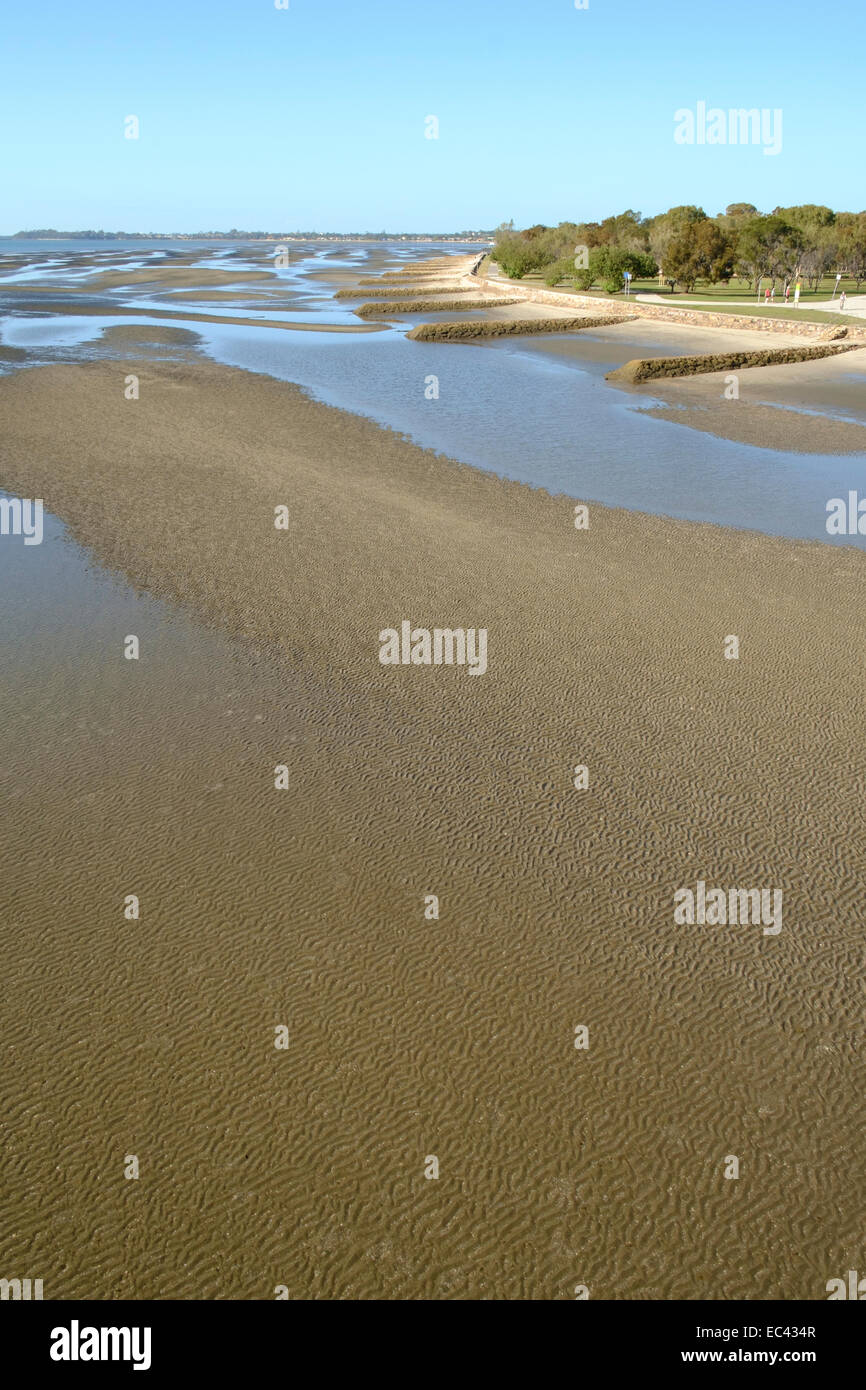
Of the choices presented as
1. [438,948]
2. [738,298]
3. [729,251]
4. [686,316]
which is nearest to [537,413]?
[438,948]

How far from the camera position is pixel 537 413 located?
95.6ft

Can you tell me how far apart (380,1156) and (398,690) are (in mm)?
6526

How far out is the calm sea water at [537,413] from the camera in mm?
20047

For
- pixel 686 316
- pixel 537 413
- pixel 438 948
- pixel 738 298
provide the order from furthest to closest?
pixel 738 298, pixel 686 316, pixel 537 413, pixel 438 948

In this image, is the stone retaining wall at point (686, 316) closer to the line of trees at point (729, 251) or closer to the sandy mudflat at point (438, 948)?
the line of trees at point (729, 251)

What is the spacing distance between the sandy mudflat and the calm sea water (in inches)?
231

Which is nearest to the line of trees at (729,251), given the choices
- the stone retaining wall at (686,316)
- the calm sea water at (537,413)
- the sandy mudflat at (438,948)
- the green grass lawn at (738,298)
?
the green grass lawn at (738,298)

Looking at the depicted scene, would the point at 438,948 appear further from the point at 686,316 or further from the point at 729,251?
the point at 729,251

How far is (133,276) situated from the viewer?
9231 cm

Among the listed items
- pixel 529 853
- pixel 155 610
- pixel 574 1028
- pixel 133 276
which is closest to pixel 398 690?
pixel 529 853

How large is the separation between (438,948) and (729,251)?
69.2 m

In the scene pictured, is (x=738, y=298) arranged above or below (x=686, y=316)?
above

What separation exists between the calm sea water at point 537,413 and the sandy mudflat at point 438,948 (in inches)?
231

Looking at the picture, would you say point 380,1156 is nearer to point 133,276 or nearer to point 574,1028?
point 574,1028
